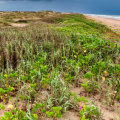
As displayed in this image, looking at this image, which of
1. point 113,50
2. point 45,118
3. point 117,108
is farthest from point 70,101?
point 113,50

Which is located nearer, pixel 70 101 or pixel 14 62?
pixel 70 101

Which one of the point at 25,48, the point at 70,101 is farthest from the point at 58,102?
the point at 25,48

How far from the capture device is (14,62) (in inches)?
164

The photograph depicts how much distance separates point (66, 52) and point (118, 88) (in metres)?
Result: 2.20

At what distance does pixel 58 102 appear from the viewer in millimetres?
2557

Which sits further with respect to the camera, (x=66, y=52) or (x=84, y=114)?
(x=66, y=52)

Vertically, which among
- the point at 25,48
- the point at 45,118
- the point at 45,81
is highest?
the point at 25,48

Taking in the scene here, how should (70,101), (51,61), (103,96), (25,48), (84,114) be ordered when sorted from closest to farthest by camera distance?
(84,114) → (70,101) → (103,96) → (51,61) → (25,48)

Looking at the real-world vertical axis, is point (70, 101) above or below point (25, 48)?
below

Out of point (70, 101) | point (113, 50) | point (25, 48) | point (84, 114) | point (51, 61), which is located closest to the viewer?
point (84, 114)

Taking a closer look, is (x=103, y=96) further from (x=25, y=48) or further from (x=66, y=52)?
(x=25, y=48)

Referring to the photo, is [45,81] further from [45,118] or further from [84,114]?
[84,114]

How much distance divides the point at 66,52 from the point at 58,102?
2368 mm

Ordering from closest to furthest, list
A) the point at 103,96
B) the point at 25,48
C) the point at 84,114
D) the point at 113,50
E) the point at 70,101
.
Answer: the point at 84,114
the point at 70,101
the point at 103,96
the point at 25,48
the point at 113,50
